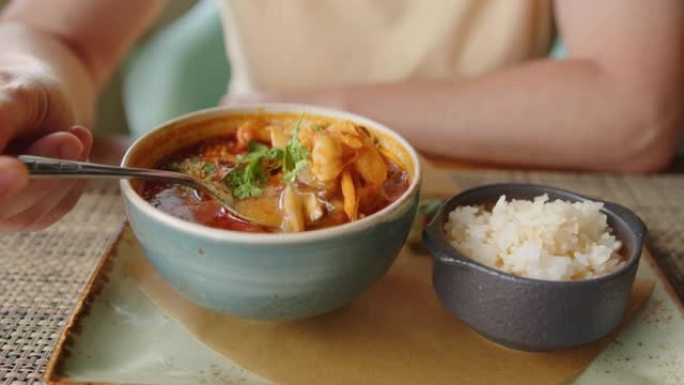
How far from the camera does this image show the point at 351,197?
2.45 ft

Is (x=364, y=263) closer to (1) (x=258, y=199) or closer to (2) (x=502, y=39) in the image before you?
(1) (x=258, y=199)

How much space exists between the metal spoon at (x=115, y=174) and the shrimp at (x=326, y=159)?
3.1 inches

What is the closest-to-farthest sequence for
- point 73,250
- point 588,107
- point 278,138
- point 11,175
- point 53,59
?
point 11,175
point 278,138
point 73,250
point 53,59
point 588,107

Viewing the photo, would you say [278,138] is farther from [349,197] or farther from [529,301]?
[529,301]

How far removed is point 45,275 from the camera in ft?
2.97

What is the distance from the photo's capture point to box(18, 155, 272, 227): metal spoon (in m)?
0.67

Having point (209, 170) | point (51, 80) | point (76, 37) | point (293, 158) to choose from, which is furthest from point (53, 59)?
point (293, 158)

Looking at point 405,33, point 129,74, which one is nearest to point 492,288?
point 405,33

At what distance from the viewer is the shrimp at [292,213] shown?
72cm

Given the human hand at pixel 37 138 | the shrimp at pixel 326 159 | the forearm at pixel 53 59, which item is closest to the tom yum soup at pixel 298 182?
the shrimp at pixel 326 159

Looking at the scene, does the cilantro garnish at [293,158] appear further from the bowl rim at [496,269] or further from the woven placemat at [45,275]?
the woven placemat at [45,275]

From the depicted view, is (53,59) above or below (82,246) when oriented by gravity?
above

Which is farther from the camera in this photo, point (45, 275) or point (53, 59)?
point (53, 59)

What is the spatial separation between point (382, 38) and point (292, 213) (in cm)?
95
